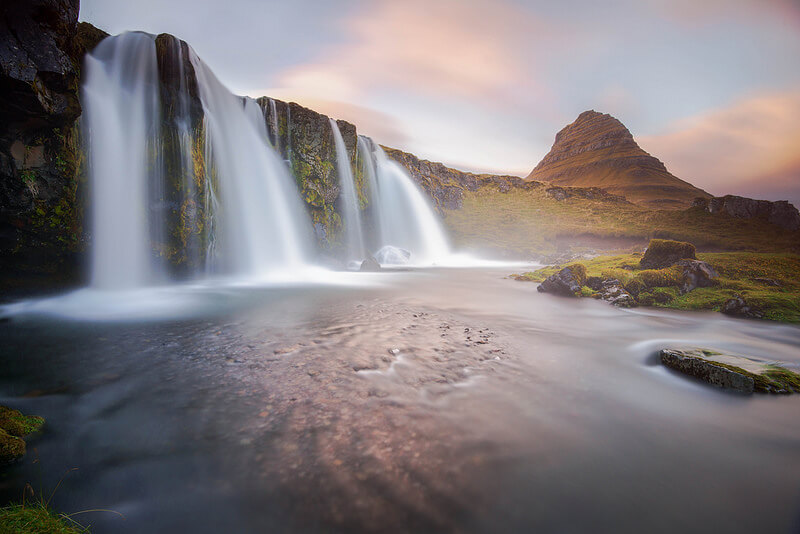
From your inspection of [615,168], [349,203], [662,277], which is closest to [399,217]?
[349,203]

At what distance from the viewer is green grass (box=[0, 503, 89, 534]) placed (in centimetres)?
195

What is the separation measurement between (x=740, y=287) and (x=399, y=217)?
106 ft

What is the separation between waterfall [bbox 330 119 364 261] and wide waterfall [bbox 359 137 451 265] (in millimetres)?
3295

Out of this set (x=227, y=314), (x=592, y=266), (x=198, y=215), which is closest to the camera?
Result: (x=227, y=314)

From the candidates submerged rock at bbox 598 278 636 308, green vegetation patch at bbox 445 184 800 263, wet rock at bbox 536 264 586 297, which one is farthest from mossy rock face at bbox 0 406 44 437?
green vegetation patch at bbox 445 184 800 263

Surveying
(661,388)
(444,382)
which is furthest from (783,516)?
(444,382)

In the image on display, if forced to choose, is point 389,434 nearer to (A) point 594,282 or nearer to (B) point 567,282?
(B) point 567,282

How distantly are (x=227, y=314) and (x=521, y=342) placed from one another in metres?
8.56

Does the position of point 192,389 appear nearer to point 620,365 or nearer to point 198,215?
point 620,365

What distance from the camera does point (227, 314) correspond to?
9.56 metres

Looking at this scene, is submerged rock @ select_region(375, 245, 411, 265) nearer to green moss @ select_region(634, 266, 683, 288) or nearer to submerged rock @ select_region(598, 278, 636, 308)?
submerged rock @ select_region(598, 278, 636, 308)

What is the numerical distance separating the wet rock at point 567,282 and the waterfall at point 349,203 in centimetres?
1914

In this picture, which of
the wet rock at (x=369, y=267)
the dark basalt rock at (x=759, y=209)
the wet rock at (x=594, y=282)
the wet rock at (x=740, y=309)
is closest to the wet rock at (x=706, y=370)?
the wet rock at (x=740, y=309)

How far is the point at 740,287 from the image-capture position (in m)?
11.9
